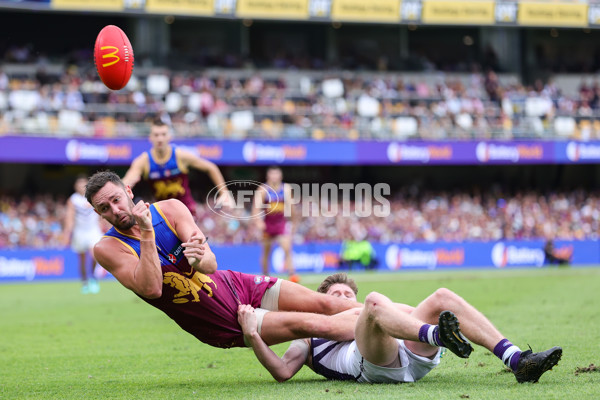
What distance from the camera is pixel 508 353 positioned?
5590 mm

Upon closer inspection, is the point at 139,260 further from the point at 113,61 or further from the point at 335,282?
the point at 113,61

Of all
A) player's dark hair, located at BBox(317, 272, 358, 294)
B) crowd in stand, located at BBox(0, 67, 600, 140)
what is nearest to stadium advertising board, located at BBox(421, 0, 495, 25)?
crowd in stand, located at BBox(0, 67, 600, 140)

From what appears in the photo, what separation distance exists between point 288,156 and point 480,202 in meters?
8.82

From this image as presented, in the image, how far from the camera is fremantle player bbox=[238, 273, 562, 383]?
17.8 feet

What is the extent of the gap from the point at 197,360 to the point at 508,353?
11.2 ft

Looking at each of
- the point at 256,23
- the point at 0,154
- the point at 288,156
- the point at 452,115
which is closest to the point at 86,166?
the point at 0,154

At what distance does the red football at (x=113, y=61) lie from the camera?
31.2 feet

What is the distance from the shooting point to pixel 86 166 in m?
30.5

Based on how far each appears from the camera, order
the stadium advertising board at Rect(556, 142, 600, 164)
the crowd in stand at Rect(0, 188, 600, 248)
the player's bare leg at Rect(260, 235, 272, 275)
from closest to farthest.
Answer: the player's bare leg at Rect(260, 235, 272, 275) < the crowd in stand at Rect(0, 188, 600, 248) < the stadium advertising board at Rect(556, 142, 600, 164)

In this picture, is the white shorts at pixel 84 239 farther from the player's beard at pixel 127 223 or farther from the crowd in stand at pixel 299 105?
the player's beard at pixel 127 223

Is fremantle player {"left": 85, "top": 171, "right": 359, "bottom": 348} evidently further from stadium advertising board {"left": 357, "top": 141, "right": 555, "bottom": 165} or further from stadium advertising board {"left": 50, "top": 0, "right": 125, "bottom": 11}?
stadium advertising board {"left": 50, "top": 0, "right": 125, "bottom": 11}

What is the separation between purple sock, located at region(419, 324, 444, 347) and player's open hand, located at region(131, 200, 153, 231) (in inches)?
76.0

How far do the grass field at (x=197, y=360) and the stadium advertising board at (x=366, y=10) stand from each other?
20.3m

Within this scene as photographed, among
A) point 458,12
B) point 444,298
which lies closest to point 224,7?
point 458,12
